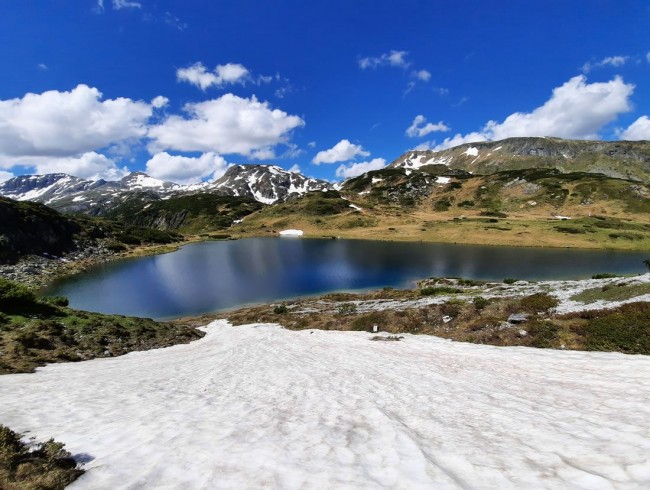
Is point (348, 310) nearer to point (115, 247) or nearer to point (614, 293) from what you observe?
point (614, 293)

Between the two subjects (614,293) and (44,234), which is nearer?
(614,293)

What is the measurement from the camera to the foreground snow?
6.27 m

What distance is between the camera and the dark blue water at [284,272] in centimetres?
6059

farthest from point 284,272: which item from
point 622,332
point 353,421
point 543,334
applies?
point 353,421

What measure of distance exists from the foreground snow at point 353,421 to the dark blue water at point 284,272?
1724 inches

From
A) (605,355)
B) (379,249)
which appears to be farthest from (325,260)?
(605,355)

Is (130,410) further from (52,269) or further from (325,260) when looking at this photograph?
(52,269)

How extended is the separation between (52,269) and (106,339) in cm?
8644

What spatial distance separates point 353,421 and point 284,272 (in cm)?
7486

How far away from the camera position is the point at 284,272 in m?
83.4

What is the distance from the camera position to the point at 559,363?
52.2 feet

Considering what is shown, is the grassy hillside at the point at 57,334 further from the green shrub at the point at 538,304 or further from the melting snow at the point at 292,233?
the melting snow at the point at 292,233

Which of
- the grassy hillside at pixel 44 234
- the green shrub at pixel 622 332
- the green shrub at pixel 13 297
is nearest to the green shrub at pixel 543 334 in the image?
the green shrub at pixel 622 332

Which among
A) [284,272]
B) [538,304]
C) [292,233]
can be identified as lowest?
[284,272]
